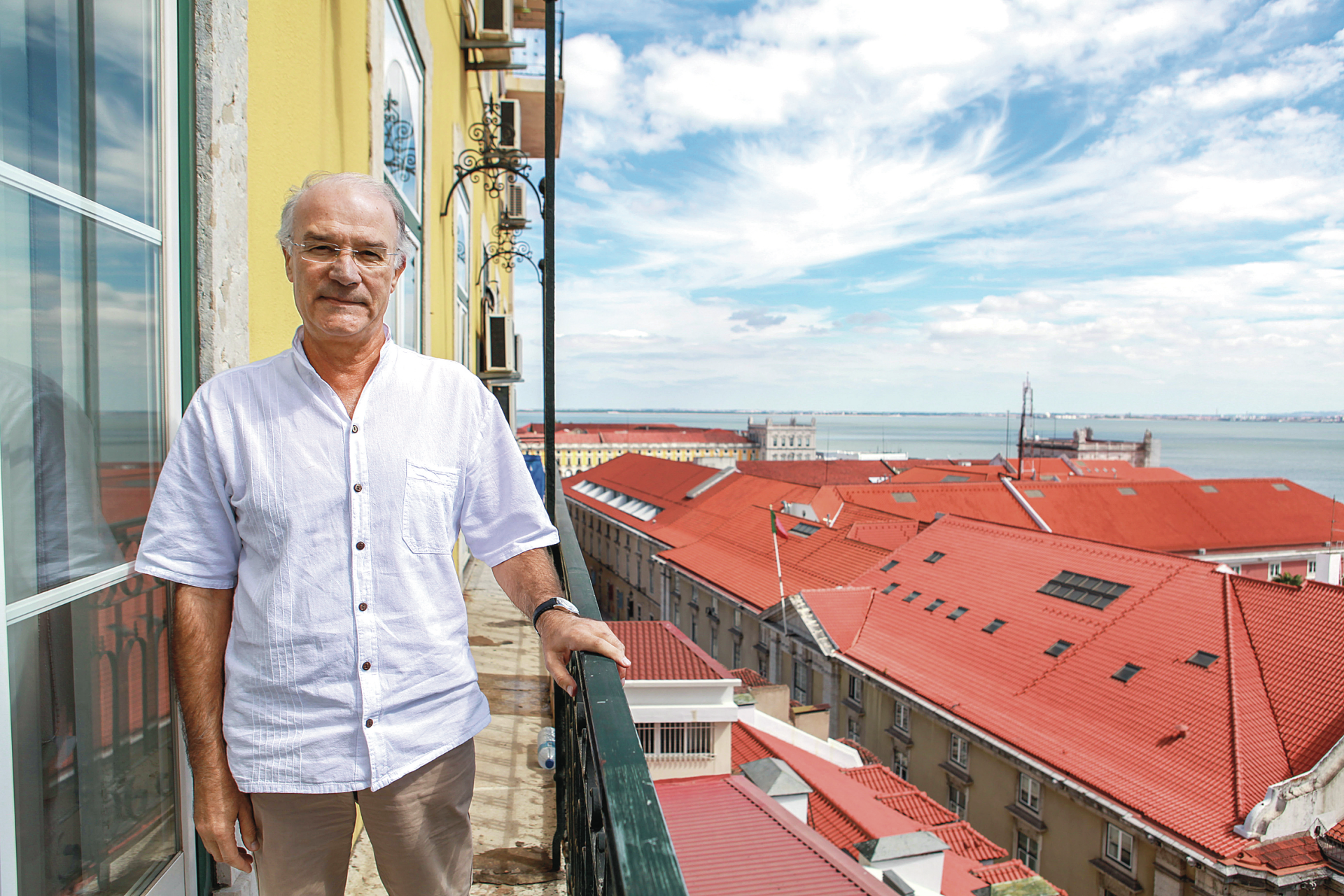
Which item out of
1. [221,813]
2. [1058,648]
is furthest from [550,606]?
[1058,648]

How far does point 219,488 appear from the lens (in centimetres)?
155

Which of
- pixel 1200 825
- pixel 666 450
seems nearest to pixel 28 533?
pixel 1200 825

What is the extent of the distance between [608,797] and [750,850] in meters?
9.49

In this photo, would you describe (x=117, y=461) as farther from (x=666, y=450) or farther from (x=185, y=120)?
(x=666, y=450)

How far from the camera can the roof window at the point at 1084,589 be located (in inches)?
779

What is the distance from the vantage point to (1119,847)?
562 inches

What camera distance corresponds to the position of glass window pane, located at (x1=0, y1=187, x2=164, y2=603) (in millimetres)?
1467

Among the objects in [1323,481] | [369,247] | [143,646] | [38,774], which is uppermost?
[369,247]

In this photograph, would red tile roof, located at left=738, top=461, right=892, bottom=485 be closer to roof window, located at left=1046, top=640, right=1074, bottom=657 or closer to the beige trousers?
roof window, located at left=1046, top=640, right=1074, bottom=657

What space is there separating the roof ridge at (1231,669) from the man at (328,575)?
52.2ft

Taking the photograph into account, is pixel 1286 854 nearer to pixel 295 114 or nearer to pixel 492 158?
pixel 492 158

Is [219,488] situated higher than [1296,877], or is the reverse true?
[219,488]

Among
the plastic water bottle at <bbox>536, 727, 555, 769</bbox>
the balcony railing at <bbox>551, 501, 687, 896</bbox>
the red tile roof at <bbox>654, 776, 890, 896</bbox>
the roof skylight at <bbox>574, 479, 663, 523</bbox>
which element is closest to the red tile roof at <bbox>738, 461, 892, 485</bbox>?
the roof skylight at <bbox>574, 479, 663, 523</bbox>

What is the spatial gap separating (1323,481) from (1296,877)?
129 m
